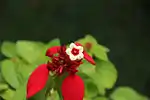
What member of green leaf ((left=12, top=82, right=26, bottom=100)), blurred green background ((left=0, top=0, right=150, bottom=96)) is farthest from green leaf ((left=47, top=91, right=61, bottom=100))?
blurred green background ((left=0, top=0, right=150, bottom=96))

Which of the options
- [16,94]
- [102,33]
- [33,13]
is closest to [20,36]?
[33,13]

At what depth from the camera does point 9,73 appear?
42.0 inches

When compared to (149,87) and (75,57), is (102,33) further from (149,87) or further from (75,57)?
(75,57)

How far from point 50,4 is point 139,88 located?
2.01 feet

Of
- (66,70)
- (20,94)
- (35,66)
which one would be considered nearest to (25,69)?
(35,66)

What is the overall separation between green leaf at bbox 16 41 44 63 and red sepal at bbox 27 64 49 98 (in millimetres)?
323

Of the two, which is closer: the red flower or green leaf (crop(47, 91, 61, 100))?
the red flower

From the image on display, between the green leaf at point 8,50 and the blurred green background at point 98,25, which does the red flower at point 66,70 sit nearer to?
the green leaf at point 8,50

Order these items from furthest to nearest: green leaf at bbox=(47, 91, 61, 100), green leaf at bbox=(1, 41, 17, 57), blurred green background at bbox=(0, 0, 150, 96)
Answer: blurred green background at bbox=(0, 0, 150, 96) < green leaf at bbox=(1, 41, 17, 57) < green leaf at bbox=(47, 91, 61, 100)

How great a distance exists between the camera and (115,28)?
7.13ft

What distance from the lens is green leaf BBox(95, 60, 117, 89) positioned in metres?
1.11

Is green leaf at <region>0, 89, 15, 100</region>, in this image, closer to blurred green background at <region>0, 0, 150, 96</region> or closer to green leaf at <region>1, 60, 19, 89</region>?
green leaf at <region>1, 60, 19, 89</region>

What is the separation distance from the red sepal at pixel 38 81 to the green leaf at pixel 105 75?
1.09 ft

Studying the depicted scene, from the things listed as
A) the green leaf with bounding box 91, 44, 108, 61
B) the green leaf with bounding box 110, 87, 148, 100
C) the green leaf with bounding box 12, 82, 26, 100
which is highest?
the green leaf with bounding box 91, 44, 108, 61
